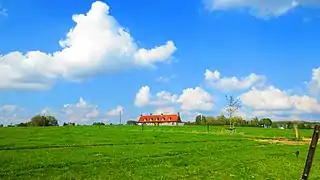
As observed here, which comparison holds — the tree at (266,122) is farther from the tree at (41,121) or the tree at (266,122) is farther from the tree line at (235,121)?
the tree at (41,121)

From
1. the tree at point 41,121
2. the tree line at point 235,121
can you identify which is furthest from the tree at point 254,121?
the tree at point 41,121

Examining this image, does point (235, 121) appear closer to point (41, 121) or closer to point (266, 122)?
point (266, 122)

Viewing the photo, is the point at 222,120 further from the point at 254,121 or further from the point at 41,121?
the point at 41,121

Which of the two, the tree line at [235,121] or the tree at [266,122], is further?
the tree line at [235,121]

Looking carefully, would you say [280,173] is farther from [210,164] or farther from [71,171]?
[71,171]

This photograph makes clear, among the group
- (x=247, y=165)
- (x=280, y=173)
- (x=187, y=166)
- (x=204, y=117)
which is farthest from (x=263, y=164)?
(x=204, y=117)

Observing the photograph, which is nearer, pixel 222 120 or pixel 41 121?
pixel 41 121

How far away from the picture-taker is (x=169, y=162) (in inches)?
1188

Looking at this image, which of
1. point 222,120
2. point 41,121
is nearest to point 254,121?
point 222,120

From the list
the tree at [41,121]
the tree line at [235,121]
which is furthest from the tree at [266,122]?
the tree at [41,121]

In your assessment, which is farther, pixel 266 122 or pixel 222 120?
pixel 222 120

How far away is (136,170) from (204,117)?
536 ft

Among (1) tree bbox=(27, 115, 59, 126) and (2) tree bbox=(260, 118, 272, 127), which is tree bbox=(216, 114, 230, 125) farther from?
(1) tree bbox=(27, 115, 59, 126)

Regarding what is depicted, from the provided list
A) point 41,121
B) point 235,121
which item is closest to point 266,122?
point 235,121
